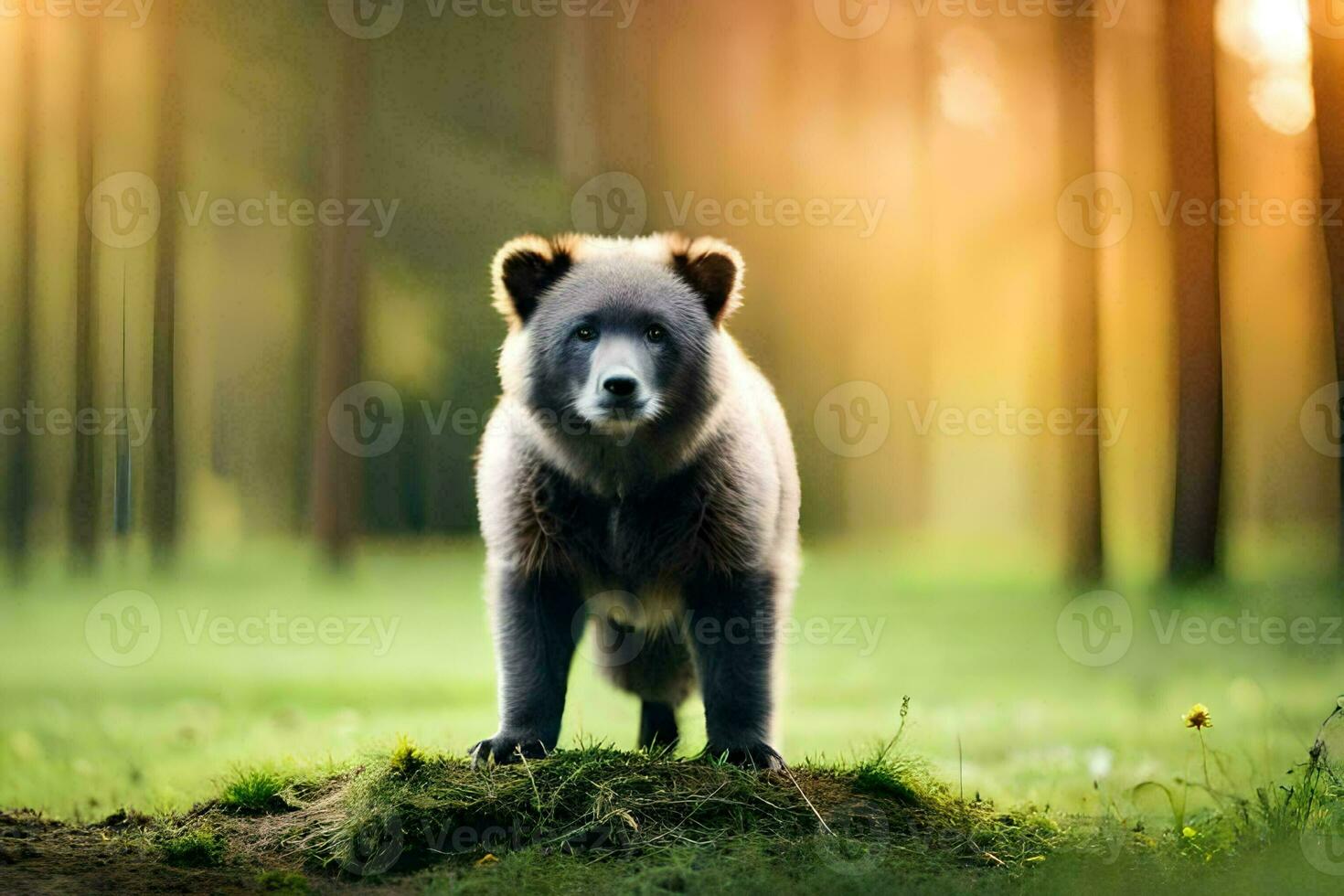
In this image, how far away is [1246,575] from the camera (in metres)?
4.75

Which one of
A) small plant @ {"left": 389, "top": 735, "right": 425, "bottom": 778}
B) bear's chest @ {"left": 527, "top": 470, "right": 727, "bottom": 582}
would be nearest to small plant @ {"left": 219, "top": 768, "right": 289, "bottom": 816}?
small plant @ {"left": 389, "top": 735, "right": 425, "bottom": 778}

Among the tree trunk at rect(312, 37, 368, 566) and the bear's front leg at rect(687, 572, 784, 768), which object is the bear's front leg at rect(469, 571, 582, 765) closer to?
the bear's front leg at rect(687, 572, 784, 768)

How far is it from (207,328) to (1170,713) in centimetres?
431

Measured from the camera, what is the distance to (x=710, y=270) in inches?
142

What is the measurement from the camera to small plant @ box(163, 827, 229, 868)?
3137 millimetres

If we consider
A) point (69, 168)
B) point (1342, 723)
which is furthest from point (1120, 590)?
point (69, 168)

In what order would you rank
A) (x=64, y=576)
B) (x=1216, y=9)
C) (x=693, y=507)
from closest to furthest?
(x=693, y=507) < (x=64, y=576) < (x=1216, y=9)

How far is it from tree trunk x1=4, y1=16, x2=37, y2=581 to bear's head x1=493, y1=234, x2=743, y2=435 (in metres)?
2.20

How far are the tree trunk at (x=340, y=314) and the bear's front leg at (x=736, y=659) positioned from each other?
7.17 ft

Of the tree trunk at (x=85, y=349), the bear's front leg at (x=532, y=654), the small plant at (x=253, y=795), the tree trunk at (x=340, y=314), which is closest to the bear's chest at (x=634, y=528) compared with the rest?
the bear's front leg at (x=532, y=654)

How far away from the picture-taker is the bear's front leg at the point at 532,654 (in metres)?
3.58

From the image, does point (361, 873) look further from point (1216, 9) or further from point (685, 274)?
point (1216, 9)

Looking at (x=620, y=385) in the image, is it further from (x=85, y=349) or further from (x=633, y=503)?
(x=85, y=349)

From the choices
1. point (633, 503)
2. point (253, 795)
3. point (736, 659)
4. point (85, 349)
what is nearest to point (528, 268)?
point (633, 503)
